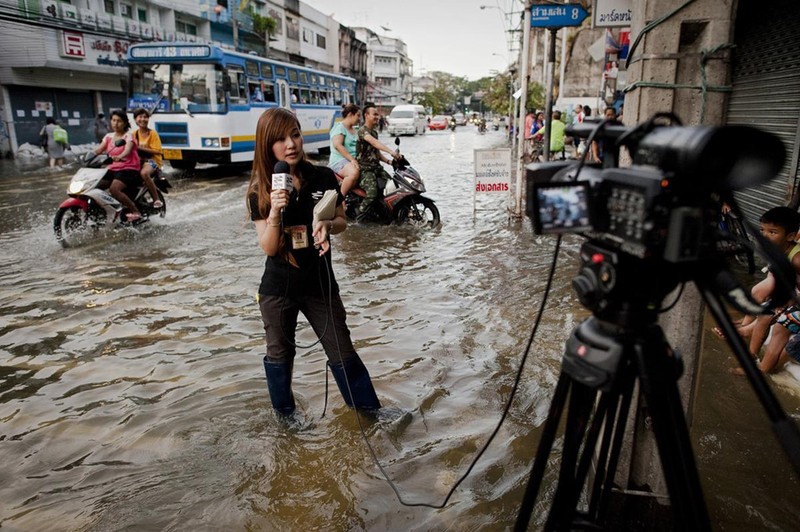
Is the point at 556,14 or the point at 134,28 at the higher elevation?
the point at 134,28

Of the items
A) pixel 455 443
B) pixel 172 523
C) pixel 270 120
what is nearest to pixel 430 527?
pixel 455 443

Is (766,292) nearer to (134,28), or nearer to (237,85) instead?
(237,85)

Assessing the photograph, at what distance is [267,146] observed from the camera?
294 centimetres

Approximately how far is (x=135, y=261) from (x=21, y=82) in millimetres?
20089

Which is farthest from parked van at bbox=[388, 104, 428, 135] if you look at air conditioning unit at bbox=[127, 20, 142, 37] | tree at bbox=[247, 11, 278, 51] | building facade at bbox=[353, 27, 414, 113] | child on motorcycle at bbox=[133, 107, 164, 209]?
building facade at bbox=[353, 27, 414, 113]

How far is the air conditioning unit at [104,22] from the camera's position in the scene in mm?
26109

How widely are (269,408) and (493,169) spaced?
20.3ft

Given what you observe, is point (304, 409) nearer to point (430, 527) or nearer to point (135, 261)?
point (430, 527)

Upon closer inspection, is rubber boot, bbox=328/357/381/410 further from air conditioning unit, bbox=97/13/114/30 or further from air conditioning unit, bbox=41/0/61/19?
air conditioning unit, bbox=97/13/114/30

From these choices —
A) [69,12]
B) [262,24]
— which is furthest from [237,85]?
[262,24]

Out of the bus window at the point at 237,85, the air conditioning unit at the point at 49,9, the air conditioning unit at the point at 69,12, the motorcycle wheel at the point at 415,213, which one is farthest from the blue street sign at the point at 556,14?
the air conditioning unit at the point at 69,12

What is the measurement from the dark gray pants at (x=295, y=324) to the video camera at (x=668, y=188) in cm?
191

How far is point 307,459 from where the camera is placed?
310 centimetres

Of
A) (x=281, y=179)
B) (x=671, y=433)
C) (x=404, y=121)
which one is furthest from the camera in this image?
(x=404, y=121)
